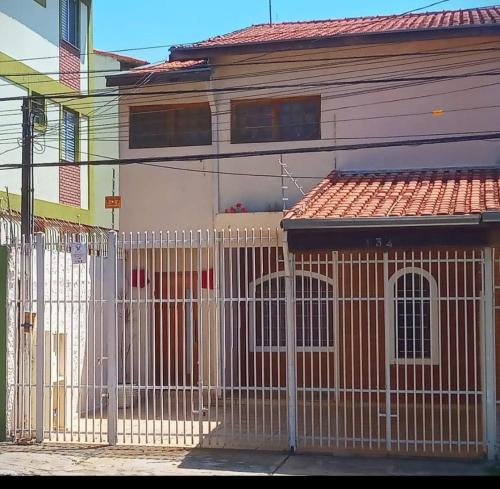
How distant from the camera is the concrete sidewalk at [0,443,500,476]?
8.45 m

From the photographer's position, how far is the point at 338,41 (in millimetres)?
13648

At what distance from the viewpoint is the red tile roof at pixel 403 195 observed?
31.7 feet

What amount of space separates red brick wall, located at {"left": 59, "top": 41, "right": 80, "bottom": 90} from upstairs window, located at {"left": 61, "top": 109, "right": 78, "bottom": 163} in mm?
793

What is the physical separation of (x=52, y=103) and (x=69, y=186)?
2041 mm

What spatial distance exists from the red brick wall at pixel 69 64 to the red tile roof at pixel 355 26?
3981 mm

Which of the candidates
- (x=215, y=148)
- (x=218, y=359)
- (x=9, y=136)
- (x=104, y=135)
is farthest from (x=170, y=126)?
(x=218, y=359)

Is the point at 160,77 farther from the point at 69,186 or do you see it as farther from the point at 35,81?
the point at 69,186

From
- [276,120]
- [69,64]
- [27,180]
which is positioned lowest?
[27,180]

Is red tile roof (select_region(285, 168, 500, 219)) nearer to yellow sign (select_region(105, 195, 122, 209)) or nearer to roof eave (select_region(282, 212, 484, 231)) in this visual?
roof eave (select_region(282, 212, 484, 231))

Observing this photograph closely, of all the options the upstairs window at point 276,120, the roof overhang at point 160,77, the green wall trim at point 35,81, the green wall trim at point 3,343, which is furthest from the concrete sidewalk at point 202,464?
the green wall trim at point 35,81

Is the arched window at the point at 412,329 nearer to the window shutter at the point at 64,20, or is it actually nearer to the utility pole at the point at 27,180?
the utility pole at the point at 27,180

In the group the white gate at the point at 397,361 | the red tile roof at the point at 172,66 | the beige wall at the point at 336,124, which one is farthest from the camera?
the red tile roof at the point at 172,66

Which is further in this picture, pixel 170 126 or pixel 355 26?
pixel 355 26
